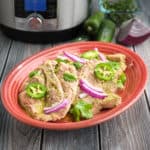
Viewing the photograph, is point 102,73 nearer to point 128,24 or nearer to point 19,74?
point 19,74

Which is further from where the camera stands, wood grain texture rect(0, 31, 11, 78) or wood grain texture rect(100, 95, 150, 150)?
wood grain texture rect(0, 31, 11, 78)

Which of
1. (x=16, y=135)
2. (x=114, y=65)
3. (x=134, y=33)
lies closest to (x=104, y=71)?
(x=114, y=65)

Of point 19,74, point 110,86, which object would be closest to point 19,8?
point 19,74

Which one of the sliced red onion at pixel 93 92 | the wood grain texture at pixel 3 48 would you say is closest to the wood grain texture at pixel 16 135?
the sliced red onion at pixel 93 92

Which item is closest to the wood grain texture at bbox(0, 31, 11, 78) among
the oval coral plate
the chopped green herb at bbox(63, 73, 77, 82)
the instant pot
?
the instant pot

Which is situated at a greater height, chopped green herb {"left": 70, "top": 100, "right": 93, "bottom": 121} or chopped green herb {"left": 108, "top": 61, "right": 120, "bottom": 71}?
chopped green herb {"left": 70, "top": 100, "right": 93, "bottom": 121}

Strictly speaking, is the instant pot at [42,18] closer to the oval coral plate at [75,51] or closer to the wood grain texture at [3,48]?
the wood grain texture at [3,48]

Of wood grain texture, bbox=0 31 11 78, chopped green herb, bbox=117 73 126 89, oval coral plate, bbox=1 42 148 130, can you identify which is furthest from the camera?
wood grain texture, bbox=0 31 11 78

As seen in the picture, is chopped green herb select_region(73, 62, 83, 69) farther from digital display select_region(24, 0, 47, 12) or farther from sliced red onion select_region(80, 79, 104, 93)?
digital display select_region(24, 0, 47, 12)
